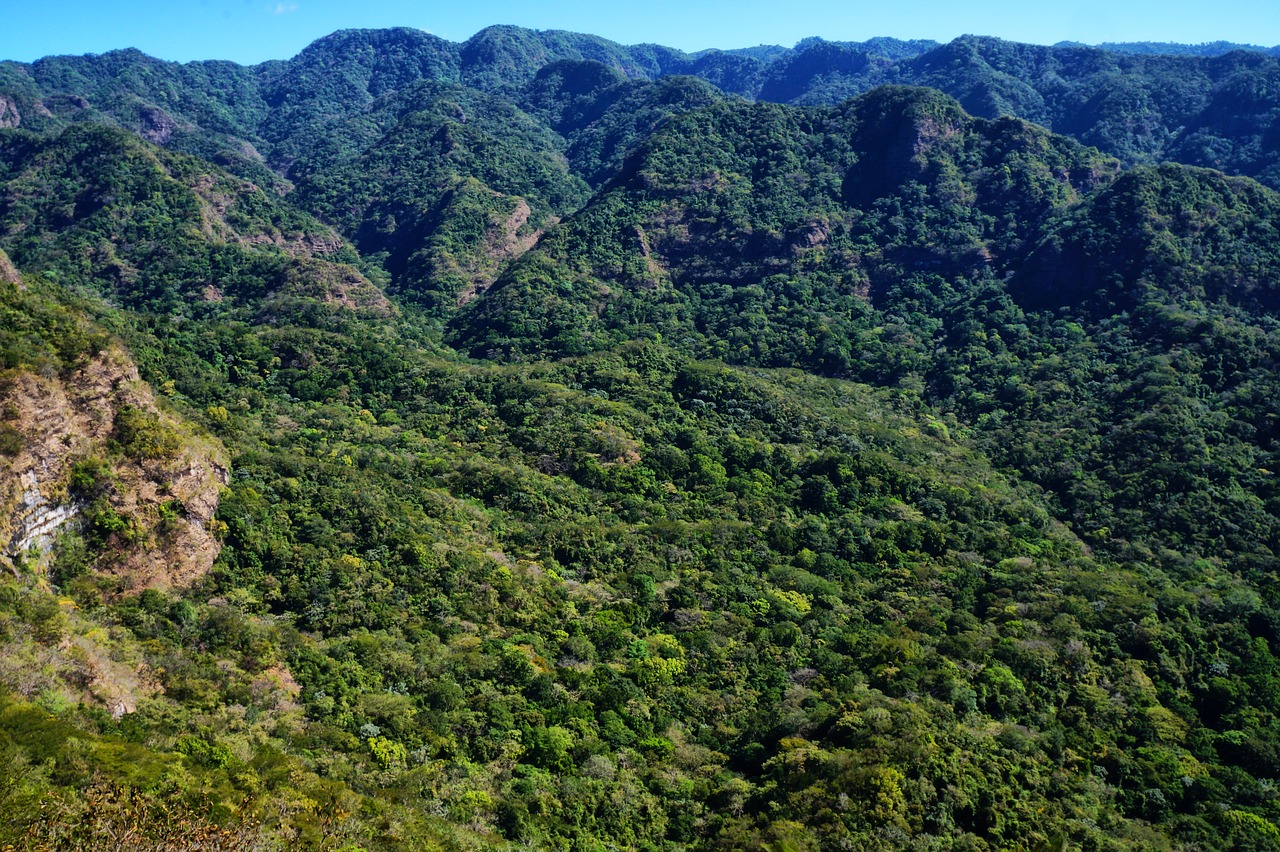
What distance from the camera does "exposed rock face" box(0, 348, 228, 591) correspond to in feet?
128

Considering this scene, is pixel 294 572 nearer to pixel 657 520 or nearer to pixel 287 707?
pixel 287 707

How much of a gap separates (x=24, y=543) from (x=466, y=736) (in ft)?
76.4

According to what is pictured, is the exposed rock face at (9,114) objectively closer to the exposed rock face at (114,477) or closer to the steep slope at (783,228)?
the steep slope at (783,228)

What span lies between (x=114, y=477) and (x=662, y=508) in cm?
4311

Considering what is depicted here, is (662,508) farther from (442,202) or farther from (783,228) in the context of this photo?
(442,202)

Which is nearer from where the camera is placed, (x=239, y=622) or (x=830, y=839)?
(x=830, y=839)

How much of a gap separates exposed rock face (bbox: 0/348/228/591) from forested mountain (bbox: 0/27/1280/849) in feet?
0.72

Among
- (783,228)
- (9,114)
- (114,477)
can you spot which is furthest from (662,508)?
(9,114)

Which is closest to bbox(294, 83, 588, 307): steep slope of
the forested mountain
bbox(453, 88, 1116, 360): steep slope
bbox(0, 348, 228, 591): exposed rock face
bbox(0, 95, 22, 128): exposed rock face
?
the forested mountain

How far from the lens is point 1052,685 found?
50.5m

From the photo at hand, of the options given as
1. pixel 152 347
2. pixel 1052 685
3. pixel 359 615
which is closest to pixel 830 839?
pixel 1052 685

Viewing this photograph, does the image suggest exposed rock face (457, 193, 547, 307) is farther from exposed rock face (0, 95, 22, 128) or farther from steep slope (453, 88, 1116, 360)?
exposed rock face (0, 95, 22, 128)

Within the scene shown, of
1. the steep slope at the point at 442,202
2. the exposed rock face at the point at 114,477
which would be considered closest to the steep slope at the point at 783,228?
the steep slope at the point at 442,202

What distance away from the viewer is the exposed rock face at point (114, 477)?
3903 cm
